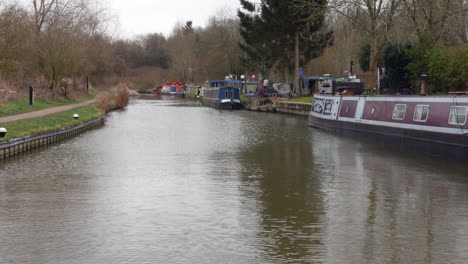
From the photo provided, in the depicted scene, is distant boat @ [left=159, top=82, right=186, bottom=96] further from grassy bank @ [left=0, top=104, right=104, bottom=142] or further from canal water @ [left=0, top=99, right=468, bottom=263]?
canal water @ [left=0, top=99, right=468, bottom=263]

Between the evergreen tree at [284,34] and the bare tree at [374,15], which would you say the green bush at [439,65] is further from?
the evergreen tree at [284,34]

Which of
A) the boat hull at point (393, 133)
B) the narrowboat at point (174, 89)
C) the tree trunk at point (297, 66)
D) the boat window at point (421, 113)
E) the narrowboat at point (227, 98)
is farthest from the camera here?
the narrowboat at point (174, 89)

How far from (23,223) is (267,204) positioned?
485cm

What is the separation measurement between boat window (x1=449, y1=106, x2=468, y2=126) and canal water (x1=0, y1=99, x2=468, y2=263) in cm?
127

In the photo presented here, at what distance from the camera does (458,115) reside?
17.3 metres

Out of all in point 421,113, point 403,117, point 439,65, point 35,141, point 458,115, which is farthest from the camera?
point 439,65

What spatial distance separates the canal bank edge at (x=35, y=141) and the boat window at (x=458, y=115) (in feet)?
46.1

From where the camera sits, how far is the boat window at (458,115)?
673 inches

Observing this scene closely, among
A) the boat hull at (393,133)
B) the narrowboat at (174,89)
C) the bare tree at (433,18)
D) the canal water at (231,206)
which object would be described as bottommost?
the canal water at (231,206)

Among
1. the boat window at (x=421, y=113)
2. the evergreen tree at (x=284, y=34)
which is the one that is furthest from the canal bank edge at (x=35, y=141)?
the evergreen tree at (x=284, y=34)

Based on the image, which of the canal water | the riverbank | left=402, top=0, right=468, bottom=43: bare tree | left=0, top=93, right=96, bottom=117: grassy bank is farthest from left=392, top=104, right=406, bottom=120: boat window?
left=0, top=93, right=96, bottom=117: grassy bank

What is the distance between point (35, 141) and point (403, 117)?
1353 cm

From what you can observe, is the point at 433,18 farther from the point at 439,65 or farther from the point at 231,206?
the point at 231,206

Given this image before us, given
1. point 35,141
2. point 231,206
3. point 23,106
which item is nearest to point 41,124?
point 35,141
